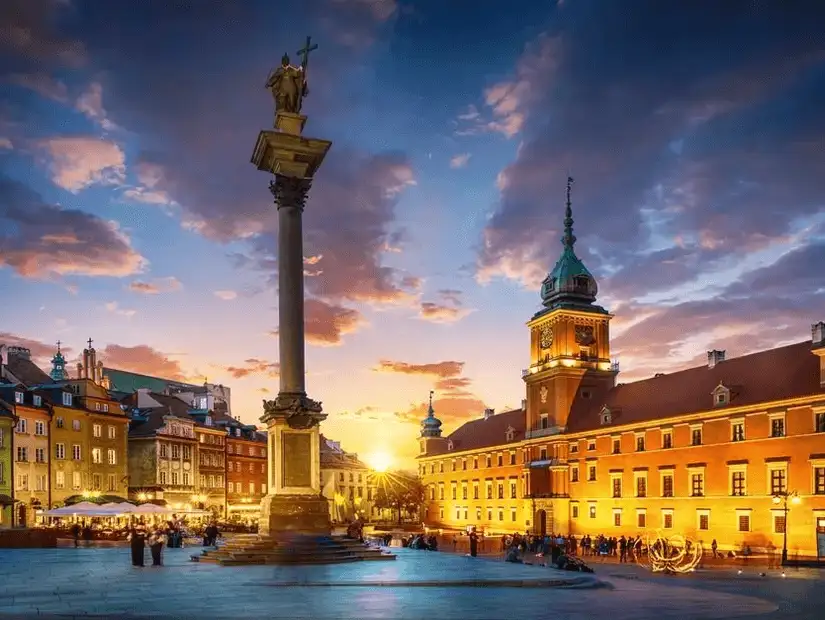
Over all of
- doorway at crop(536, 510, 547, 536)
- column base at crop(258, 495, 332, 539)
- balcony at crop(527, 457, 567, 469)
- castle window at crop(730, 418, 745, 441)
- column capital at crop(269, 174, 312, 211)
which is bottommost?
doorway at crop(536, 510, 547, 536)

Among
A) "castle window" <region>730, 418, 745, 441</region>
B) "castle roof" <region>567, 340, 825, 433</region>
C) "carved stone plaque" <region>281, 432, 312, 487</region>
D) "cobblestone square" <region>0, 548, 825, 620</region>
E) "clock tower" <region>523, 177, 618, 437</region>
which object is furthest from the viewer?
"clock tower" <region>523, 177, 618, 437</region>

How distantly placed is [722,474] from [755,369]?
8788mm

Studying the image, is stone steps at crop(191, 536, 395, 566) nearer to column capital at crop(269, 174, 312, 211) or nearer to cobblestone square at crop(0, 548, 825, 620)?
cobblestone square at crop(0, 548, 825, 620)

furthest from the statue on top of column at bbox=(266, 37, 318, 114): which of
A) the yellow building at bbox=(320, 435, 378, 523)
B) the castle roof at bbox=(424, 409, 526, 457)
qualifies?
the yellow building at bbox=(320, 435, 378, 523)

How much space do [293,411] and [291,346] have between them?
2.50m

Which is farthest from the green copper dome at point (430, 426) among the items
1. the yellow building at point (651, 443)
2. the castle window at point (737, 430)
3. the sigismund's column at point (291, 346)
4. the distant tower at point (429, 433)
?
the sigismund's column at point (291, 346)

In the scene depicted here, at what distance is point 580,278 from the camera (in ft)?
320

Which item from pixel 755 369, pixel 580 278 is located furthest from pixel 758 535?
pixel 580 278

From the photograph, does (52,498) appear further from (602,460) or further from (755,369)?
(755,369)

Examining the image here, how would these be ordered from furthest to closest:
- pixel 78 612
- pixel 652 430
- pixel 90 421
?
pixel 90 421 → pixel 652 430 → pixel 78 612

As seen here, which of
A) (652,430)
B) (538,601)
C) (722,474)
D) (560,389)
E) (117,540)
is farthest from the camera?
(560,389)

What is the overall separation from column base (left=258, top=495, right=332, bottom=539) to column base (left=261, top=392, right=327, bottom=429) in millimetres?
2636

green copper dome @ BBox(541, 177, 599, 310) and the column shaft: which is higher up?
green copper dome @ BBox(541, 177, 599, 310)

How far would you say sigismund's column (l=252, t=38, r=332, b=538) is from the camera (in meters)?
32.2
